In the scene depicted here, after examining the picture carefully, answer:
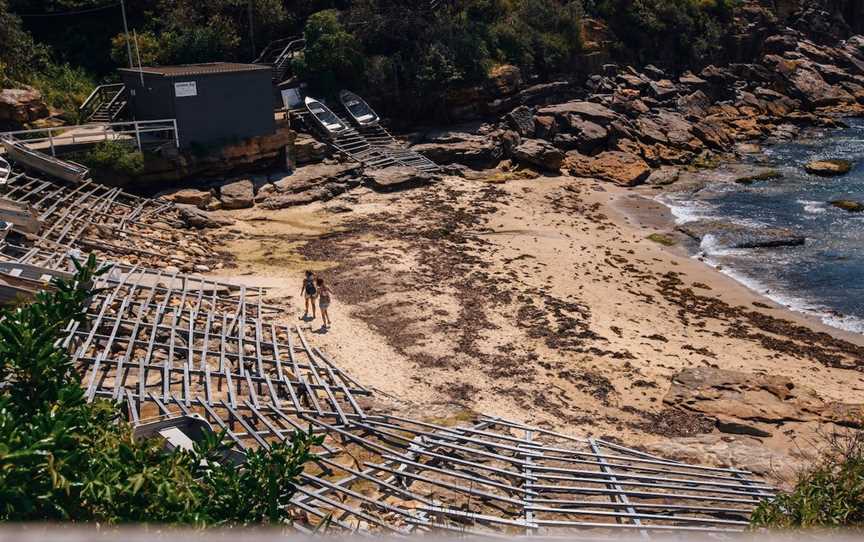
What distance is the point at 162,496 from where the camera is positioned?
625 cm

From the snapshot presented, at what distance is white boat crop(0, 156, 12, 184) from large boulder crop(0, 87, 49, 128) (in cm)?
487

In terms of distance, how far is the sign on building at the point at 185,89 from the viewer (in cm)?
2744

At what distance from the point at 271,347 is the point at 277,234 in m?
10.3

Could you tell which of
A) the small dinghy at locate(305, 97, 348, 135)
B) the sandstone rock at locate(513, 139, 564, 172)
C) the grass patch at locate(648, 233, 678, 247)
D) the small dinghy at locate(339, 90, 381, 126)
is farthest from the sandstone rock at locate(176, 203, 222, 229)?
the grass patch at locate(648, 233, 678, 247)

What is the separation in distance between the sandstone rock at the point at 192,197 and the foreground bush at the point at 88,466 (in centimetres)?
1999

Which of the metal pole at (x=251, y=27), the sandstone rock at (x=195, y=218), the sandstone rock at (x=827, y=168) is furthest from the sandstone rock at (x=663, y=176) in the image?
the metal pole at (x=251, y=27)

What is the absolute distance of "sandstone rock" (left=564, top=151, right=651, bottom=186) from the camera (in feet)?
116

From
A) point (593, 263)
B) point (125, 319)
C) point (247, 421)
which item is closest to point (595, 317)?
point (593, 263)

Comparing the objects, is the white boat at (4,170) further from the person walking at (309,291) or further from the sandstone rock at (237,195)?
the person walking at (309,291)

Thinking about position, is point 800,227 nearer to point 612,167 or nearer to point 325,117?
point 612,167

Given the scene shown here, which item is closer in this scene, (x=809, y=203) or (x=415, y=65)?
(x=809, y=203)

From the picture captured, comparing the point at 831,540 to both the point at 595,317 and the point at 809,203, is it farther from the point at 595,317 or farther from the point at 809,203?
the point at 809,203

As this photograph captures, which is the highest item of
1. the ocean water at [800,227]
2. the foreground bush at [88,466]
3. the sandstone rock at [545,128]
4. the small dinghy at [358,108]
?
the small dinghy at [358,108]

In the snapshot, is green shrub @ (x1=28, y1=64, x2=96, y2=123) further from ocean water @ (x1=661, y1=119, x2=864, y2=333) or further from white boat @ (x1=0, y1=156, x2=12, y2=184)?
ocean water @ (x1=661, y1=119, x2=864, y2=333)
